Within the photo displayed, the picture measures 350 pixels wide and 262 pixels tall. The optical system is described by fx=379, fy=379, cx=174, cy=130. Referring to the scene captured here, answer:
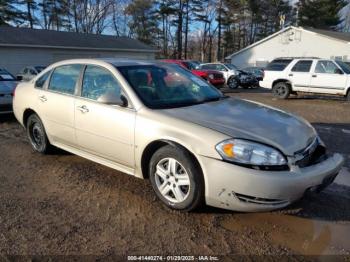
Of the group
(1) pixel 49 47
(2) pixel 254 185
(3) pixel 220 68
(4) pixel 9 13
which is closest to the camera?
(2) pixel 254 185

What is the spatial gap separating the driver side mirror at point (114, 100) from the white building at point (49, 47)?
917 inches

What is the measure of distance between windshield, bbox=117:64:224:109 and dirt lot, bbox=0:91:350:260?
3.59 feet

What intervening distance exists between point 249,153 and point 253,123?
0.53 metres

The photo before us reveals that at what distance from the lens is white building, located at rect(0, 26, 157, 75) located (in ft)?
83.9

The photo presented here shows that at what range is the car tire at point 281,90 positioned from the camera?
1548 cm

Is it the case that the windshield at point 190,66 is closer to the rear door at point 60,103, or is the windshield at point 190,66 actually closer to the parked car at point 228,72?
the parked car at point 228,72

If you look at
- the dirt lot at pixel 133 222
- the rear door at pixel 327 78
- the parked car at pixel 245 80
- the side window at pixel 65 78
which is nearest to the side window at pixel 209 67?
the parked car at pixel 245 80

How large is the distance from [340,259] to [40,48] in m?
27.3

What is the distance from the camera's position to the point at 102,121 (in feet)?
14.8

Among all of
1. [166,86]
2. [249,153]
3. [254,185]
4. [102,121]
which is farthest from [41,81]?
[254,185]

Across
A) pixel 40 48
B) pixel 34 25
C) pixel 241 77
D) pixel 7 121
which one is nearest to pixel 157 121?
pixel 7 121

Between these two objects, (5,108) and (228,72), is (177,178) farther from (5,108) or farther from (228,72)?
(228,72)

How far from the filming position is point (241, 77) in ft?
73.7

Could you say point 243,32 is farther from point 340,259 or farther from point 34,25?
point 340,259
